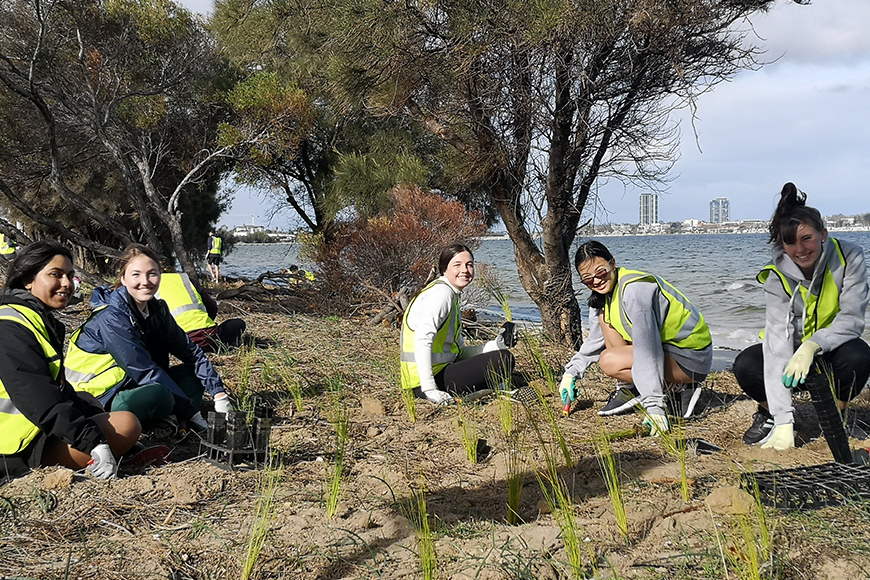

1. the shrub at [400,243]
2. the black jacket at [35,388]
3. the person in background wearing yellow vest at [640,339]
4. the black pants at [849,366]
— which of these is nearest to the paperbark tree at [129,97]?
the shrub at [400,243]

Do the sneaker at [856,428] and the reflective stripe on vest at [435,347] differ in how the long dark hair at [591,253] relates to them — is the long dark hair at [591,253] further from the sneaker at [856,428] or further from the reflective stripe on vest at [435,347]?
the sneaker at [856,428]

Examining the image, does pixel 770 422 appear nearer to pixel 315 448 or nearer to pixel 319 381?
pixel 315 448

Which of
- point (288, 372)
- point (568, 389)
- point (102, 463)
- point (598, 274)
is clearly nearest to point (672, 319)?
point (598, 274)

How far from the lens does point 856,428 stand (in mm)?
3896

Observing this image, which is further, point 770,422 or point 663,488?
point 770,422

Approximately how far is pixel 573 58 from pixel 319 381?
3.50 metres

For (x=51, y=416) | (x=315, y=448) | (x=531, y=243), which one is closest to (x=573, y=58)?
(x=531, y=243)

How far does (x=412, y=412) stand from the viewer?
4.29 meters

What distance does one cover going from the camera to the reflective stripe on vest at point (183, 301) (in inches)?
235

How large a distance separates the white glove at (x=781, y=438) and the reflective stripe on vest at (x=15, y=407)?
3.52 m

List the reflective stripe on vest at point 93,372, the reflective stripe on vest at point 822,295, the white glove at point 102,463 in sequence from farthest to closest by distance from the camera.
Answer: the reflective stripe on vest at point 93,372 < the reflective stripe on vest at point 822,295 < the white glove at point 102,463

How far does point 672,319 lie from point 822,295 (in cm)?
84

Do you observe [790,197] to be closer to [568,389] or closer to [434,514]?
[568,389]

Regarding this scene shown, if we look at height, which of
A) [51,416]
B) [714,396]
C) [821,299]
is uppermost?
[821,299]
